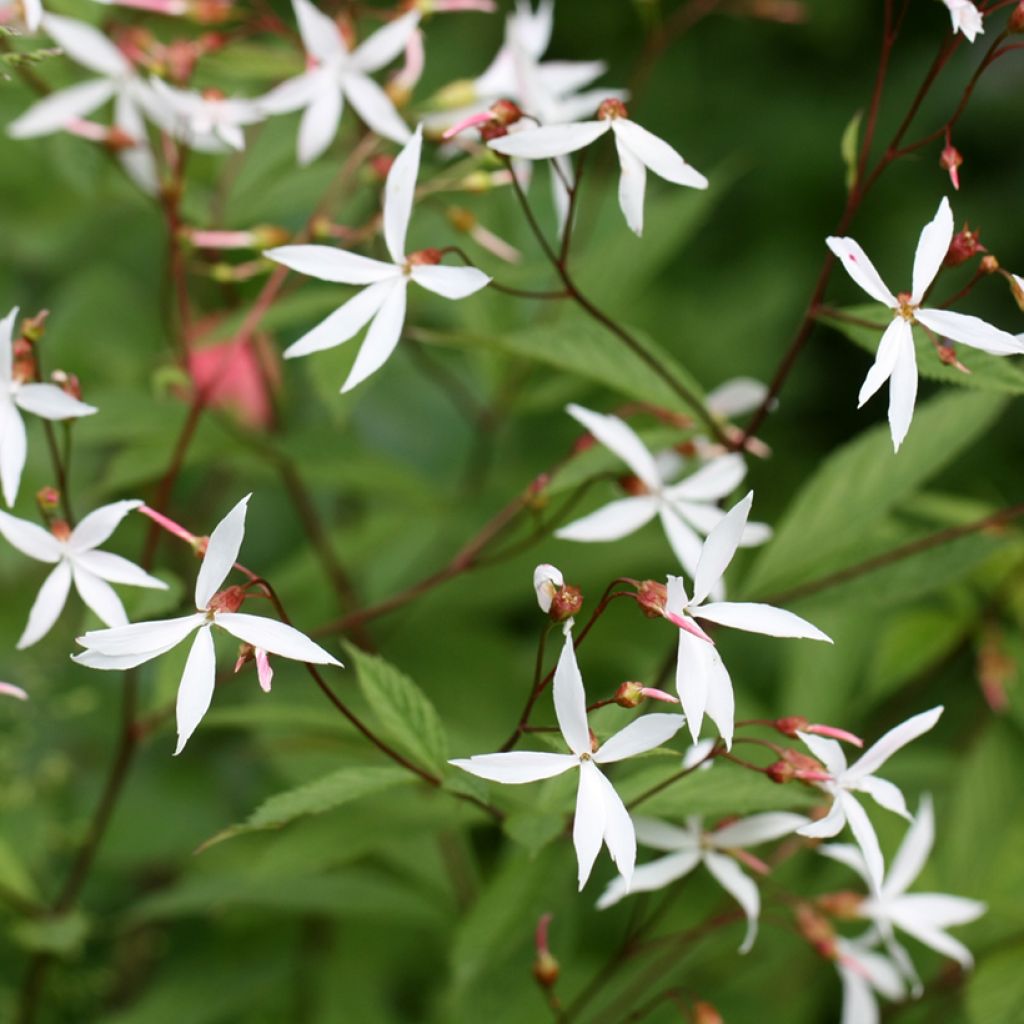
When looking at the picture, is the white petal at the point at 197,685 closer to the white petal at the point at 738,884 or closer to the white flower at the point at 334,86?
the white petal at the point at 738,884

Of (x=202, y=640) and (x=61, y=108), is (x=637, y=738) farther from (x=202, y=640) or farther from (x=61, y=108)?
(x=61, y=108)

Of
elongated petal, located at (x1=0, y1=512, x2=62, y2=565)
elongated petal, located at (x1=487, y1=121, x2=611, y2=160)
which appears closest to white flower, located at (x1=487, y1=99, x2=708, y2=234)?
elongated petal, located at (x1=487, y1=121, x2=611, y2=160)

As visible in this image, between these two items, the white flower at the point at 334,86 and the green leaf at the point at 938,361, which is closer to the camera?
the green leaf at the point at 938,361

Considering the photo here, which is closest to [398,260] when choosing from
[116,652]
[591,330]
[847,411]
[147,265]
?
[591,330]

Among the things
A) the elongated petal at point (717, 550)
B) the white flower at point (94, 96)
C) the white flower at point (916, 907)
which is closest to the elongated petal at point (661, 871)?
the white flower at point (916, 907)

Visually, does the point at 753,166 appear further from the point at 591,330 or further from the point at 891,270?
the point at 591,330

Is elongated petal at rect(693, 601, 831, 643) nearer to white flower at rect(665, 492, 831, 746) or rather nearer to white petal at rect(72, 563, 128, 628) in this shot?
white flower at rect(665, 492, 831, 746)
